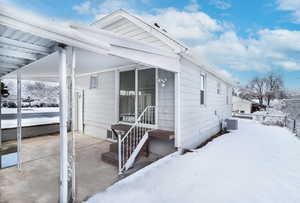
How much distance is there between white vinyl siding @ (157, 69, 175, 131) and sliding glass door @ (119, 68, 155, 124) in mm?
325

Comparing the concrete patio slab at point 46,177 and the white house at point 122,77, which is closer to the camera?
the white house at point 122,77

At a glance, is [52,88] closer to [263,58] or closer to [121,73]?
[121,73]

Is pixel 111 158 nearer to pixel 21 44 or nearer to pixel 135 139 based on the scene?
pixel 135 139

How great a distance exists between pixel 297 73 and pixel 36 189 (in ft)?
178

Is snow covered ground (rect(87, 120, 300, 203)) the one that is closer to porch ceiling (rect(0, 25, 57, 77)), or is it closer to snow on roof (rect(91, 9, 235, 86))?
porch ceiling (rect(0, 25, 57, 77))

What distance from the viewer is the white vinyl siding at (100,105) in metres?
6.58

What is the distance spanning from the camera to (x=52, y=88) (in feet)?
39.4

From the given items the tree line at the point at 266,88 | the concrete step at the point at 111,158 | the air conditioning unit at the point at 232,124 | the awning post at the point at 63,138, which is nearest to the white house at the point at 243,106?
the tree line at the point at 266,88

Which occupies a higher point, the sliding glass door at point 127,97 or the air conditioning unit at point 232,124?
the sliding glass door at point 127,97

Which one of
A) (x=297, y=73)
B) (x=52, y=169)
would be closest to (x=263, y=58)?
(x=297, y=73)

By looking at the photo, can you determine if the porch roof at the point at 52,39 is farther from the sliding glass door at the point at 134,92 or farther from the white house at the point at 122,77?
the sliding glass door at the point at 134,92

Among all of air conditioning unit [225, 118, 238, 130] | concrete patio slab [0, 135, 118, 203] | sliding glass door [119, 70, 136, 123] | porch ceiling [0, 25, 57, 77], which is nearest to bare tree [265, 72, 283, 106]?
air conditioning unit [225, 118, 238, 130]

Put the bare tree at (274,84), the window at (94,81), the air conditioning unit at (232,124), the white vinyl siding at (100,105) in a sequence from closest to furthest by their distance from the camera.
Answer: the white vinyl siding at (100,105) < the window at (94,81) < the air conditioning unit at (232,124) < the bare tree at (274,84)

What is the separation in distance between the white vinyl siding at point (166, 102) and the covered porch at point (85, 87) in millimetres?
33
